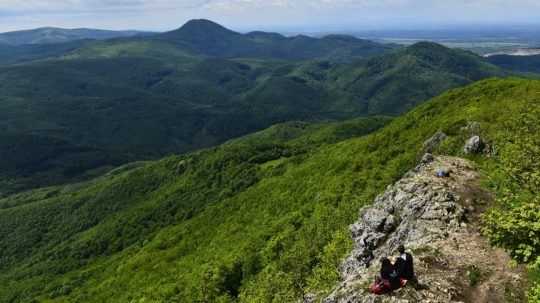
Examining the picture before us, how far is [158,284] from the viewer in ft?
354

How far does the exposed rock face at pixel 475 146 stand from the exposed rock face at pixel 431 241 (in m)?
7.23

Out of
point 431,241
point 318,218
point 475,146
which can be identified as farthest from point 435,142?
point 431,241

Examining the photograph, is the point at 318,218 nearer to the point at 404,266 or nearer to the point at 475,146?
the point at 475,146

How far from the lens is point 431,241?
120 feet

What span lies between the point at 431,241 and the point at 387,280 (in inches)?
366

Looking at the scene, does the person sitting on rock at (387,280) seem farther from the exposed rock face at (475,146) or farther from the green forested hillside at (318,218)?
the exposed rock face at (475,146)

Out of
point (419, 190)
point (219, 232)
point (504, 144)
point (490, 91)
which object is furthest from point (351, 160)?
point (419, 190)

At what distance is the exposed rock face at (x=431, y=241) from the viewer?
30.1m

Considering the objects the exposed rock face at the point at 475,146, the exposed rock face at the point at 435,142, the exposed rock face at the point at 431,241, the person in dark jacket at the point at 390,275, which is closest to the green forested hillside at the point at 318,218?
the exposed rock face at the point at 475,146

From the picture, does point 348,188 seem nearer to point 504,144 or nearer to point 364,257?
point 504,144

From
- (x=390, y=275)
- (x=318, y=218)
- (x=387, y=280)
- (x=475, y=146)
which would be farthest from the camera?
(x=318, y=218)

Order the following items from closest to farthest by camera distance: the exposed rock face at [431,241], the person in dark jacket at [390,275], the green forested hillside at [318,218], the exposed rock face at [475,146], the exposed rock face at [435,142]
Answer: the person in dark jacket at [390,275] → the exposed rock face at [431,241] → the green forested hillside at [318,218] → the exposed rock face at [475,146] → the exposed rock face at [435,142]

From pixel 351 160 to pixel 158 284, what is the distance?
57.4 metres

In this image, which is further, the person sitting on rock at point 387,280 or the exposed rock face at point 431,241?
the exposed rock face at point 431,241
